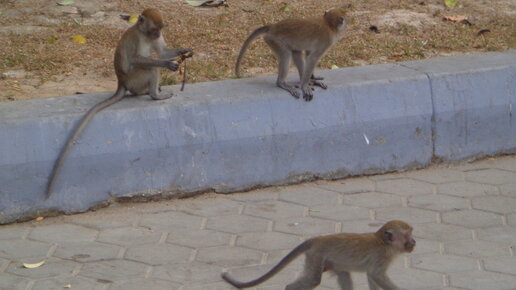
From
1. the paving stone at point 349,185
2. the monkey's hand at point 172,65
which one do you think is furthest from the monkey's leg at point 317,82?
the monkey's hand at point 172,65

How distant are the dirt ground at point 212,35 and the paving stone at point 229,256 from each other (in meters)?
2.49

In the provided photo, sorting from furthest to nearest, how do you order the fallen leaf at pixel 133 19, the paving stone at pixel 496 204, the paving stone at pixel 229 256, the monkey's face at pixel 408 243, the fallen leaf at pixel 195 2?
the fallen leaf at pixel 195 2 < the fallen leaf at pixel 133 19 < the paving stone at pixel 496 204 < the paving stone at pixel 229 256 < the monkey's face at pixel 408 243

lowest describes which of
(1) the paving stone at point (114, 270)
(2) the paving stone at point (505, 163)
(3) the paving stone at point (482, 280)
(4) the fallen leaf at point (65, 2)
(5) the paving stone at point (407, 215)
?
(2) the paving stone at point (505, 163)

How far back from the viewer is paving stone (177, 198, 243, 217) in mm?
6251

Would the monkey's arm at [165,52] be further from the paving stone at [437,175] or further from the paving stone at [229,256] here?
the paving stone at [437,175]

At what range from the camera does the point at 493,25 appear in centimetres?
950

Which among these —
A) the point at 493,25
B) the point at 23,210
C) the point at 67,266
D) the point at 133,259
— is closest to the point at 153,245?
the point at 133,259

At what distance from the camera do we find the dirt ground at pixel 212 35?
805cm

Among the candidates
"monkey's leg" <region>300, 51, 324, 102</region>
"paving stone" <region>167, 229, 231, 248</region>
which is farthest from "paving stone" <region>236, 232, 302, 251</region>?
"monkey's leg" <region>300, 51, 324, 102</region>

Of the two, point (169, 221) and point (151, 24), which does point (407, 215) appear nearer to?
point (169, 221)

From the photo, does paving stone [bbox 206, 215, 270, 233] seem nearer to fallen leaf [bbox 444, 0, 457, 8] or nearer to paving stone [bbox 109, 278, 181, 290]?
paving stone [bbox 109, 278, 181, 290]

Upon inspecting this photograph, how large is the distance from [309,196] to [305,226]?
1.86 feet

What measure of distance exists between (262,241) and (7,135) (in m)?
1.95

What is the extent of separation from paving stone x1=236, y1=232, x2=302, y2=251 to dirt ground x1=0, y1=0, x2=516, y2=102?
7.72ft
